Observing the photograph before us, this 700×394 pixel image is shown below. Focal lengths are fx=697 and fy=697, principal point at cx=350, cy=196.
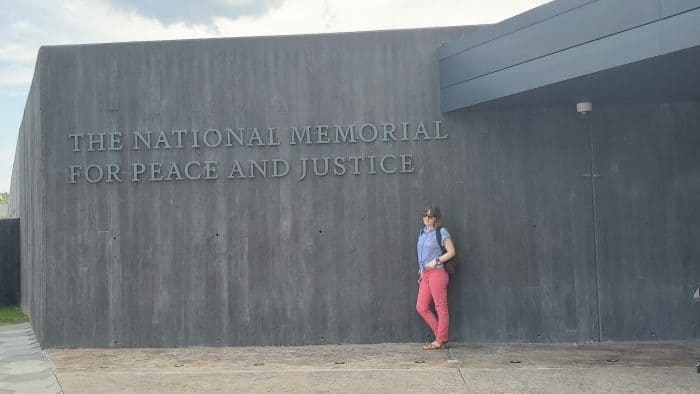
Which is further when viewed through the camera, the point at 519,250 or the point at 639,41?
the point at 519,250

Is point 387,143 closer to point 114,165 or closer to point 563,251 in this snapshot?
point 563,251

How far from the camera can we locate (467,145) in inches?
332

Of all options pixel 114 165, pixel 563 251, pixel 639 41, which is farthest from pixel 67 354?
pixel 639 41

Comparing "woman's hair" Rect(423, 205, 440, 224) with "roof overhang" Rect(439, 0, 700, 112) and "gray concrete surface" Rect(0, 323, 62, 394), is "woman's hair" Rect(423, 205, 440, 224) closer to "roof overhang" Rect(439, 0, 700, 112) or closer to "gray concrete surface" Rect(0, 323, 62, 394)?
"roof overhang" Rect(439, 0, 700, 112)

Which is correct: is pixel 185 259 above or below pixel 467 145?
below

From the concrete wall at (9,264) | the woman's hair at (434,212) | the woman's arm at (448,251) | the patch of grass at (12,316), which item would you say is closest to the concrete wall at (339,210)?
the woman's hair at (434,212)

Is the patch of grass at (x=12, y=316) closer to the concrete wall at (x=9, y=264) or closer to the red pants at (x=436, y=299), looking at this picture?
the concrete wall at (x=9, y=264)

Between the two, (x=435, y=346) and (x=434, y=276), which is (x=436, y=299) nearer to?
(x=434, y=276)

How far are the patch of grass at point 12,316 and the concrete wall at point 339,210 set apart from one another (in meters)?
3.58

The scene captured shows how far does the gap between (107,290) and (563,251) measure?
5510mm

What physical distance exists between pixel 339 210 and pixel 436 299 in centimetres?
158

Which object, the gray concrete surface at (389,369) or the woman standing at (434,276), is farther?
the woman standing at (434,276)

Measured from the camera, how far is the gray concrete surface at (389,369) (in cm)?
625

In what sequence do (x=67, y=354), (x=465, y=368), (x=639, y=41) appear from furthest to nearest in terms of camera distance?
(x=67, y=354)
(x=465, y=368)
(x=639, y=41)
